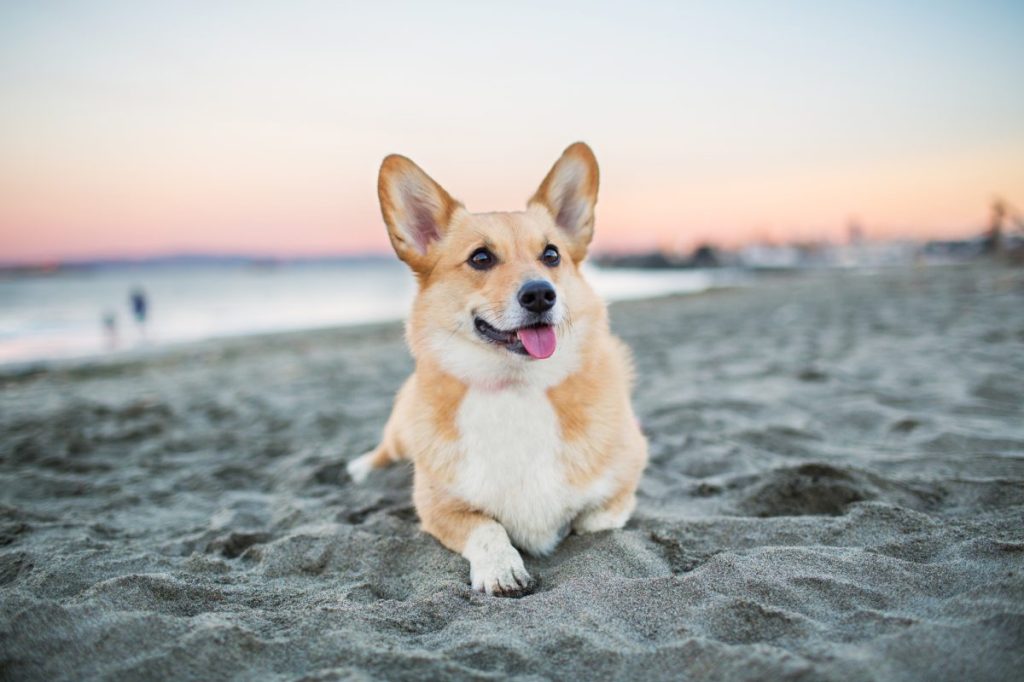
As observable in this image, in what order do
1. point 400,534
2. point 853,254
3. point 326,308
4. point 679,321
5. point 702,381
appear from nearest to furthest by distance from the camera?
point 400,534, point 702,381, point 679,321, point 326,308, point 853,254

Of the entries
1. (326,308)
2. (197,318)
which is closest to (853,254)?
(326,308)

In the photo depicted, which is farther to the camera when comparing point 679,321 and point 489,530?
point 679,321

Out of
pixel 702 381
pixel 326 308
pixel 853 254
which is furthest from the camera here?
pixel 853 254

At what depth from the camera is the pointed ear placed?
289 cm

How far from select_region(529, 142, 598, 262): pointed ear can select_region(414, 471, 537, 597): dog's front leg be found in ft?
4.47

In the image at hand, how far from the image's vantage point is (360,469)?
357cm

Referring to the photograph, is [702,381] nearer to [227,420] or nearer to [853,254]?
[227,420]

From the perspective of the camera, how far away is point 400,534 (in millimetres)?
2635

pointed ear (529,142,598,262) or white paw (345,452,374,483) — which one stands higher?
pointed ear (529,142,598,262)

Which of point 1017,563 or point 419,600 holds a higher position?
point 1017,563

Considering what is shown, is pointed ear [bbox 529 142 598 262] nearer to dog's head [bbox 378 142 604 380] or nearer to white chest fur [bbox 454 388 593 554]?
dog's head [bbox 378 142 604 380]

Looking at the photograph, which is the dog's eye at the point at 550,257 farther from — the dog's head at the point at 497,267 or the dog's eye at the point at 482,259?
the dog's eye at the point at 482,259

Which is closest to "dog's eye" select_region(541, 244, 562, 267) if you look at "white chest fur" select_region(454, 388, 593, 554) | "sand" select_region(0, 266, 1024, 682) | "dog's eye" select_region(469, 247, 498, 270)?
"dog's eye" select_region(469, 247, 498, 270)

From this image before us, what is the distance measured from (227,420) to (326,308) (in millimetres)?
20811
